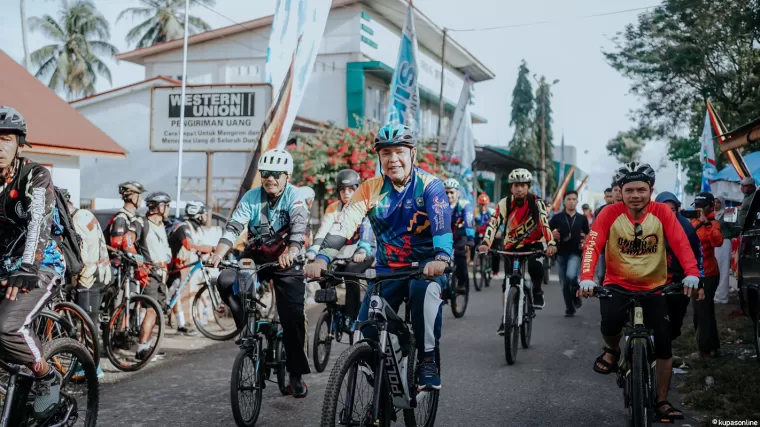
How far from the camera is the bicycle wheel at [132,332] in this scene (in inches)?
311

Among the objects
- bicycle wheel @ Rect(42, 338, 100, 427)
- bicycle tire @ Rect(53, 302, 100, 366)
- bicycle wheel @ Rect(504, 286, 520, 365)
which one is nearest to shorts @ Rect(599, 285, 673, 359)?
bicycle wheel @ Rect(504, 286, 520, 365)

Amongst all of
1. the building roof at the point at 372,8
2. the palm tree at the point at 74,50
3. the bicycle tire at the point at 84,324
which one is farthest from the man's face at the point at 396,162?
the palm tree at the point at 74,50

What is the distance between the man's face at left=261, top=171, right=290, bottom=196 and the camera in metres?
6.31

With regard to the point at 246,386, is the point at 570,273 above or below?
above

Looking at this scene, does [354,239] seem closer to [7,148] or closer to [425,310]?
[425,310]

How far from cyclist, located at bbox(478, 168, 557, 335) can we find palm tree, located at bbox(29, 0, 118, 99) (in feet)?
140

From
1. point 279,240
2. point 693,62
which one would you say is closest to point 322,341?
point 279,240

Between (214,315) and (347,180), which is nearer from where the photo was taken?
(347,180)

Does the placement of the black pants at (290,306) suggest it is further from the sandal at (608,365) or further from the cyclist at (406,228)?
the sandal at (608,365)

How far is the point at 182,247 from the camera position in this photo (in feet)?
35.6

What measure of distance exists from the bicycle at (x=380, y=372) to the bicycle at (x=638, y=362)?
A: 137 cm

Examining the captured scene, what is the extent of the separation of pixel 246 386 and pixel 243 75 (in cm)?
2866

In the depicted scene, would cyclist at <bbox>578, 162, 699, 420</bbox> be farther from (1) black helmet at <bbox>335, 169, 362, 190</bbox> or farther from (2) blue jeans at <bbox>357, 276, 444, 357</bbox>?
(1) black helmet at <bbox>335, 169, 362, 190</bbox>

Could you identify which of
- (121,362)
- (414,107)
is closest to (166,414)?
(121,362)
